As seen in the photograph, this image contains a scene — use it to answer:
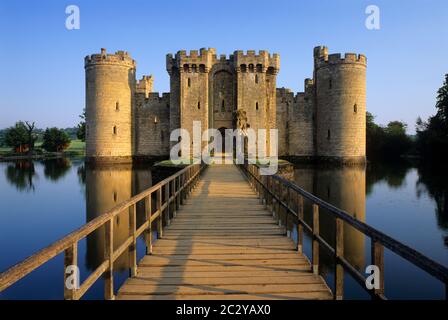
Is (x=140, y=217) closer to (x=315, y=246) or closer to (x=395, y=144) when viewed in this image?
(x=315, y=246)

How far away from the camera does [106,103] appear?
33.3 meters

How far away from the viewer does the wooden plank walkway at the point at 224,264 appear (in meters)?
3.65

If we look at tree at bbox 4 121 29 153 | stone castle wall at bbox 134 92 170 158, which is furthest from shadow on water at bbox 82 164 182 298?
tree at bbox 4 121 29 153

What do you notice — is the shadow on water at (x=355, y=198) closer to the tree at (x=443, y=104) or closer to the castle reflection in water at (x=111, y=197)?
the castle reflection in water at (x=111, y=197)

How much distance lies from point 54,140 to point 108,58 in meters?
36.1

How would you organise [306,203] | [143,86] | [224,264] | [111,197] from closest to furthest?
[224,264]
[306,203]
[111,197]
[143,86]

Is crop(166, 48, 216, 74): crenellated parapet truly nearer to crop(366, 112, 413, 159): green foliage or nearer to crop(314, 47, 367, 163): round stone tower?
crop(314, 47, 367, 163): round stone tower

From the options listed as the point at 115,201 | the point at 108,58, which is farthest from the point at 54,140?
the point at 115,201
